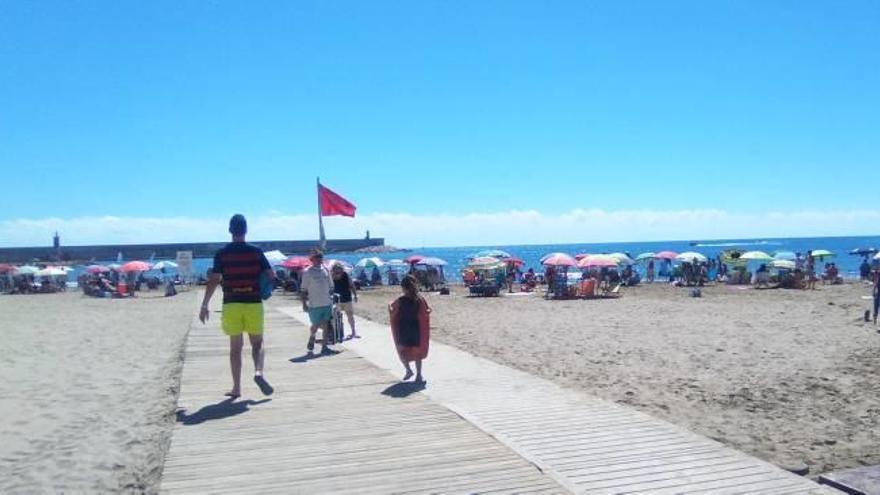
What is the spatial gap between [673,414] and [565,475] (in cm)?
312

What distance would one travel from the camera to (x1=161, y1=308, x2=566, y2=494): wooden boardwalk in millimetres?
4020

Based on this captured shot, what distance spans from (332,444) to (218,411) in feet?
5.13

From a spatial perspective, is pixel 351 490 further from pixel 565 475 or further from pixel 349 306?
pixel 349 306

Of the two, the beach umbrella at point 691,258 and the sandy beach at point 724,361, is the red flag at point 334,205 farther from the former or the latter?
the beach umbrella at point 691,258

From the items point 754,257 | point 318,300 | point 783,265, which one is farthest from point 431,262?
point 318,300

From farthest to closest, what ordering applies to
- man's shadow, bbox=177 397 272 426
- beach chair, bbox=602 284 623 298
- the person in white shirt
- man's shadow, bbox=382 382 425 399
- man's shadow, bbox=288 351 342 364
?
beach chair, bbox=602 284 623 298
the person in white shirt
man's shadow, bbox=288 351 342 364
man's shadow, bbox=382 382 425 399
man's shadow, bbox=177 397 272 426

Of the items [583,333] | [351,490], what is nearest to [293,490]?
[351,490]

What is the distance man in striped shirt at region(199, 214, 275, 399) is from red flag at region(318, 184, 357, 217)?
1071 cm

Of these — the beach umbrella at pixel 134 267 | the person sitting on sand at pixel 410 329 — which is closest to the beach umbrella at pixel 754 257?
the person sitting on sand at pixel 410 329

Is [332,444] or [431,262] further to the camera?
[431,262]

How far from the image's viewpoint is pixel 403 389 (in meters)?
6.73

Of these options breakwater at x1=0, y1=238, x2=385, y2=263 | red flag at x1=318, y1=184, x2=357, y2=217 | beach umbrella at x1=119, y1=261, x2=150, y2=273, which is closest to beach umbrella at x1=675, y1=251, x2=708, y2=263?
red flag at x1=318, y1=184, x2=357, y2=217

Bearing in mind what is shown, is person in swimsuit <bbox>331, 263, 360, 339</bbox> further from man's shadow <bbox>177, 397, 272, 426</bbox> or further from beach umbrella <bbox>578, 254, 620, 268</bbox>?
beach umbrella <bbox>578, 254, 620, 268</bbox>

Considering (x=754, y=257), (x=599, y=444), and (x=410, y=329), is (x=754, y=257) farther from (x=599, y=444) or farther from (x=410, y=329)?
(x=599, y=444)
